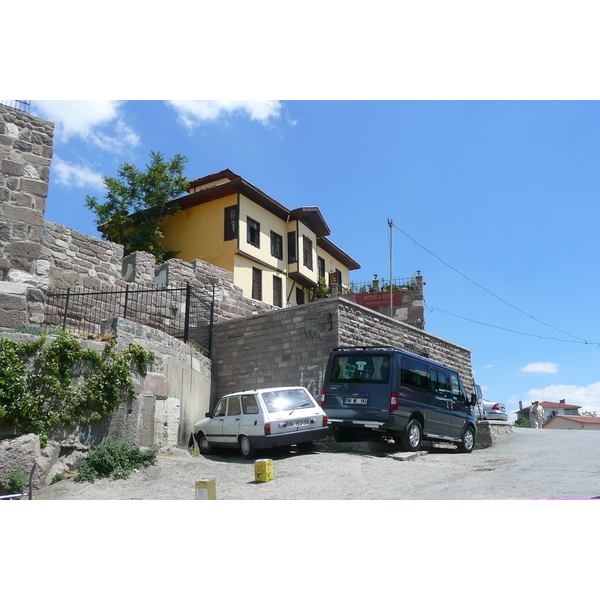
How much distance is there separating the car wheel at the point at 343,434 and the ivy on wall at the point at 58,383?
15.6 feet

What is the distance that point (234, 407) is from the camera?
12.1 metres

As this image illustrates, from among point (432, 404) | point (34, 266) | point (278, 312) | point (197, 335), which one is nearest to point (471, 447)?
point (432, 404)

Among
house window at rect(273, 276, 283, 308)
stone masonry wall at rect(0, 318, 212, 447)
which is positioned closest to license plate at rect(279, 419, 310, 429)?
stone masonry wall at rect(0, 318, 212, 447)

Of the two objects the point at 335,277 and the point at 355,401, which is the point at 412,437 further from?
the point at 335,277

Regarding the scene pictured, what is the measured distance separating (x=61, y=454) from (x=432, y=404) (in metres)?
8.07

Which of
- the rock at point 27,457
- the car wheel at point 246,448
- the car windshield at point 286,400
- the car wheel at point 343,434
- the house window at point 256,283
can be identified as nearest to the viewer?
the rock at point 27,457

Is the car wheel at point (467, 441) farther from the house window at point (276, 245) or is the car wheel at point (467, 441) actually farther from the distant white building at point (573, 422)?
the distant white building at point (573, 422)

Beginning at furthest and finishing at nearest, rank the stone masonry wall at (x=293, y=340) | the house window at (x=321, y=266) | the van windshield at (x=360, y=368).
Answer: the house window at (x=321, y=266) → the stone masonry wall at (x=293, y=340) → the van windshield at (x=360, y=368)

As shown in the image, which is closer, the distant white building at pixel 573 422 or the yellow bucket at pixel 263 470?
the yellow bucket at pixel 263 470

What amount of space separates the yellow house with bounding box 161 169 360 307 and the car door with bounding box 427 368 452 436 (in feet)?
42.4

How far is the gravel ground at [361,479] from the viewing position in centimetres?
776

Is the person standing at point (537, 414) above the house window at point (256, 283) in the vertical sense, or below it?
below

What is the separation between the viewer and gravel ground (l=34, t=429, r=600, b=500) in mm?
7758

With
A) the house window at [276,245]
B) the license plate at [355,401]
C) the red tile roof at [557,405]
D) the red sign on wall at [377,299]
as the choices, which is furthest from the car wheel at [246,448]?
the red tile roof at [557,405]
